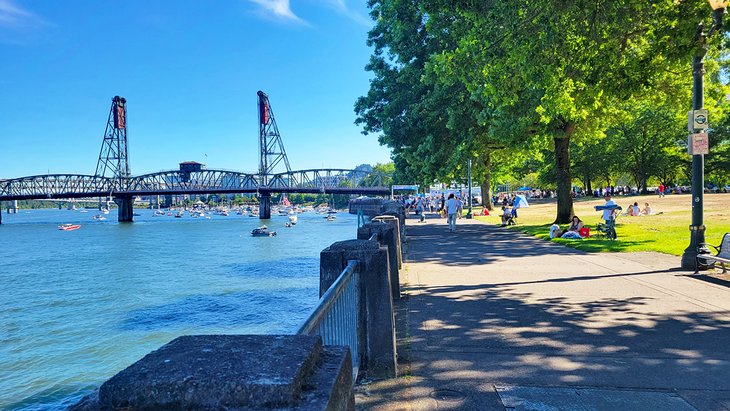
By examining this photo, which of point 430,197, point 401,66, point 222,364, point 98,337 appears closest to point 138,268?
point 98,337

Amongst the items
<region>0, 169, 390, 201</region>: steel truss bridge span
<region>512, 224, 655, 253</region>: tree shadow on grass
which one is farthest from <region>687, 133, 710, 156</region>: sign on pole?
<region>0, 169, 390, 201</region>: steel truss bridge span

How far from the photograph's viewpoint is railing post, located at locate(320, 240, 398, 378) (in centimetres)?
477

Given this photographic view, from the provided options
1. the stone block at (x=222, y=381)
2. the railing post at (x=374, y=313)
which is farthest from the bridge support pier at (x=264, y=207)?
the stone block at (x=222, y=381)

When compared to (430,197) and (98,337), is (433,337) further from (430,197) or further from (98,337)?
(430,197)

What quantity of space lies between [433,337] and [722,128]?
72351 millimetres

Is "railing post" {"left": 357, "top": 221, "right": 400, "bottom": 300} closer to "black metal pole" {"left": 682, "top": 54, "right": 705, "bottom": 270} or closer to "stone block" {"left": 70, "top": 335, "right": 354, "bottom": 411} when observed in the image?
"stone block" {"left": 70, "top": 335, "right": 354, "bottom": 411}

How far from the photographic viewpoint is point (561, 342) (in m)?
5.84

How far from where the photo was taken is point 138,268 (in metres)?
32.8

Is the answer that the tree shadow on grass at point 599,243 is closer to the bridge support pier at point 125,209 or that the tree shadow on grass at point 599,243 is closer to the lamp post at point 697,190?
the lamp post at point 697,190

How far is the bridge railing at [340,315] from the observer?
2.83 metres

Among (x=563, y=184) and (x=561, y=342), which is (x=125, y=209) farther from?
(x=561, y=342)

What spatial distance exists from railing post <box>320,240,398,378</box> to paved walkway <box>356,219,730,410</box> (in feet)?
0.72

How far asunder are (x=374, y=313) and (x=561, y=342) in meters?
2.59

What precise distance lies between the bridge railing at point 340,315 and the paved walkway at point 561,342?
637 mm
